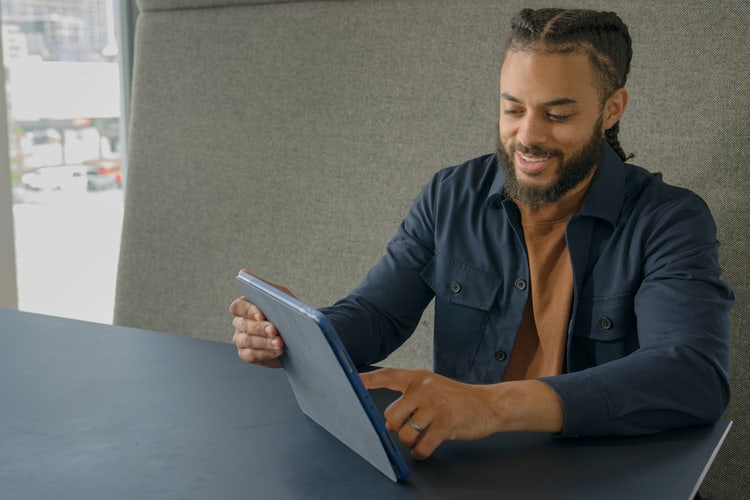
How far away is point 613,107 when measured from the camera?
1.37m

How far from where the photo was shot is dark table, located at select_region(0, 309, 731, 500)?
2.61 ft

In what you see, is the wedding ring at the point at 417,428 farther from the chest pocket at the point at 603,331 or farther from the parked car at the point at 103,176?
the parked car at the point at 103,176

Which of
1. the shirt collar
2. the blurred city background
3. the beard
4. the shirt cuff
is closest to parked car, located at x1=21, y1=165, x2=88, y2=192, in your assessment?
the blurred city background

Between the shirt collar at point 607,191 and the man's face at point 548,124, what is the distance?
0.02m

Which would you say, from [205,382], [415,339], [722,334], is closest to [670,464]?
[722,334]

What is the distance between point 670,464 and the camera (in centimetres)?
86

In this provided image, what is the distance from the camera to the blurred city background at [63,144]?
9.30 ft

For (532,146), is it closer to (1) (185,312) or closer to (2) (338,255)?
(2) (338,255)

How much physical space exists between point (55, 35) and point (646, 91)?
2.06 m

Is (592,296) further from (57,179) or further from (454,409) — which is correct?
(57,179)

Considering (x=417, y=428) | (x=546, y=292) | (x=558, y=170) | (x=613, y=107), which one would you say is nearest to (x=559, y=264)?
(x=546, y=292)

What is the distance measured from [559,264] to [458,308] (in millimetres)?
173

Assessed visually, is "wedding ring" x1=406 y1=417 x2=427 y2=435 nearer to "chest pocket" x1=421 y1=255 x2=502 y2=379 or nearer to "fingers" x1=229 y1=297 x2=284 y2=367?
"fingers" x1=229 y1=297 x2=284 y2=367

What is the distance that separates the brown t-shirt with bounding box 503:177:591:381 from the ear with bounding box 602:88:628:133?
0.33 ft
